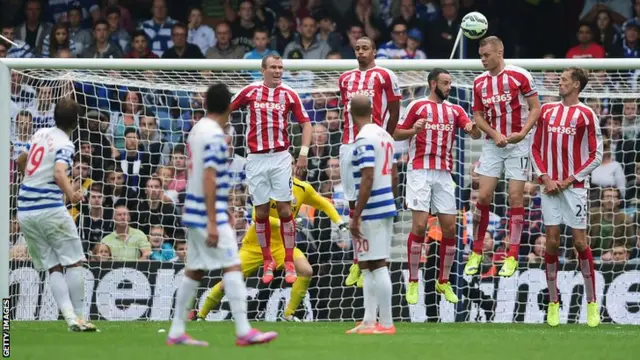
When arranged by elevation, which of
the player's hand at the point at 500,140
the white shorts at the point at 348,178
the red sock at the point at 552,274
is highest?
the player's hand at the point at 500,140

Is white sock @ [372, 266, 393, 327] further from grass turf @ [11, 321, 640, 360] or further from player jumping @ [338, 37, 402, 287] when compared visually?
player jumping @ [338, 37, 402, 287]

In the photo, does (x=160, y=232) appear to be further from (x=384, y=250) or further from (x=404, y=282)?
(x=384, y=250)

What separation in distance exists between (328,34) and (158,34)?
2.81 m

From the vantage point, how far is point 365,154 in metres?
10.8

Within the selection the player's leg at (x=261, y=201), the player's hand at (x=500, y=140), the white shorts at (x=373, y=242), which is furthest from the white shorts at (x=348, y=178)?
the player's hand at (x=500, y=140)

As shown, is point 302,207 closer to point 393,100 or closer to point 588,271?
point 393,100

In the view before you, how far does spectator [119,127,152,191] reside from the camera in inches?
629

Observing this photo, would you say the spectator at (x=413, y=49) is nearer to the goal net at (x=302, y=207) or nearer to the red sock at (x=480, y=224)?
the goal net at (x=302, y=207)

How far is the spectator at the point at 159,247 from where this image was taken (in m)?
15.6

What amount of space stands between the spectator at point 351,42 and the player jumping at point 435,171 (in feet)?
17.6

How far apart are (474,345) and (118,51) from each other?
10411 mm

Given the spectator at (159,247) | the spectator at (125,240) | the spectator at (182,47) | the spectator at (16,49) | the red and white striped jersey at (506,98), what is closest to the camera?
the red and white striped jersey at (506,98)

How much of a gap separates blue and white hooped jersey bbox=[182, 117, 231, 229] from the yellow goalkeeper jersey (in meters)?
4.40

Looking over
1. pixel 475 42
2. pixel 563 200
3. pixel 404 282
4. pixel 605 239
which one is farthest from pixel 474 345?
pixel 475 42
